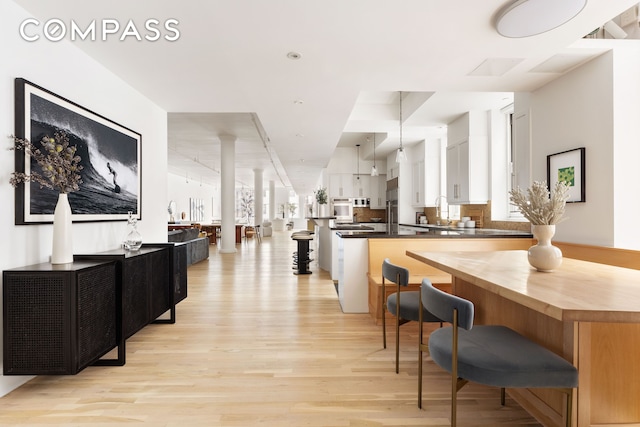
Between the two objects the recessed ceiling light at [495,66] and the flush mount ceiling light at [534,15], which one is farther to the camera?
the recessed ceiling light at [495,66]

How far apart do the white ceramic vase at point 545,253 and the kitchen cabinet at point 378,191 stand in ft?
29.9

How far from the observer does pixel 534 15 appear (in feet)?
7.77

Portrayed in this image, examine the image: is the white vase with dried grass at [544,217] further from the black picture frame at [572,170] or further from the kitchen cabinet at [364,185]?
the kitchen cabinet at [364,185]

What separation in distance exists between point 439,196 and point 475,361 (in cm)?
634

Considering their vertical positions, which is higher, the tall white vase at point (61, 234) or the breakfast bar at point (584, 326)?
the tall white vase at point (61, 234)

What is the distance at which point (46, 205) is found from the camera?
2.57 metres

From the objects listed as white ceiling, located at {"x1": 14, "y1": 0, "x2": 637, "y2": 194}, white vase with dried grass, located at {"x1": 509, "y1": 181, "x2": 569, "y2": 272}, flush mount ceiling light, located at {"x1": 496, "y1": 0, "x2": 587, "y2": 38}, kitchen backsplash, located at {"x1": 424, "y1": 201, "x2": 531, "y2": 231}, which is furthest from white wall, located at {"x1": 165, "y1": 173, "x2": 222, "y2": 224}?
white vase with dried grass, located at {"x1": 509, "y1": 181, "x2": 569, "y2": 272}

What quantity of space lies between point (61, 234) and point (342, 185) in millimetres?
9080

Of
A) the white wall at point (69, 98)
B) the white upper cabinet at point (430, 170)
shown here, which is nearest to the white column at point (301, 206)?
the white upper cabinet at point (430, 170)

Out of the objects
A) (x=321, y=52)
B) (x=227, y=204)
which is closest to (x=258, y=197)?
(x=227, y=204)

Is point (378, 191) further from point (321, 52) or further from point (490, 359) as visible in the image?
point (490, 359)

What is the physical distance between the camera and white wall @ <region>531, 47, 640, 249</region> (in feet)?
9.93

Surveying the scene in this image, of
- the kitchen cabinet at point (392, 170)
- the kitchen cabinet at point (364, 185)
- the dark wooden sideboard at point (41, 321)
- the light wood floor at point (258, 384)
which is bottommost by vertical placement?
the light wood floor at point (258, 384)

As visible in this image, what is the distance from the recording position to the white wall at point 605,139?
3025 mm
